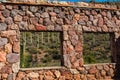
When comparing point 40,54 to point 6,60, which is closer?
point 6,60

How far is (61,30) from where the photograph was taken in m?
9.68

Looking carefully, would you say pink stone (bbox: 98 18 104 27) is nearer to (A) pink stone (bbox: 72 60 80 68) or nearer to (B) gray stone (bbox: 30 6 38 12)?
(A) pink stone (bbox: 72 60 80 68)

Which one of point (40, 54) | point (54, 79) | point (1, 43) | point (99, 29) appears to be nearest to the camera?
point (1, 43)

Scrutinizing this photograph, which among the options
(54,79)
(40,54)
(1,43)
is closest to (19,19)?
(1,43)

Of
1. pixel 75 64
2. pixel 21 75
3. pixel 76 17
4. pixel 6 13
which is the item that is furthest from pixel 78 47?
pixel 6 13

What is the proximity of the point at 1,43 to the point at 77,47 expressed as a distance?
2617 millimetres

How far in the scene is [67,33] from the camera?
32.2ft

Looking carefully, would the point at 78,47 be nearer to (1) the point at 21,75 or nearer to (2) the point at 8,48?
(1) the point at 21,75

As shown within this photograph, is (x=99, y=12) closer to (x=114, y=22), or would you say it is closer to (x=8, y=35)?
(x=114, y=22)

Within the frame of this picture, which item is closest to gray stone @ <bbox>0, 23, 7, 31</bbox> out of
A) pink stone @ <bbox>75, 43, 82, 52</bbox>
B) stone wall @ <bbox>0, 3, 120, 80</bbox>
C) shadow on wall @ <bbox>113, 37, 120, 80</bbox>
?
stone wall @ <bbox>0, 3, 120, 80</bbox>

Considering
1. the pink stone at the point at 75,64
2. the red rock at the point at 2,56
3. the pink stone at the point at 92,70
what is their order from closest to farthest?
the red rock at the point at 2,56 < the pink stone at the point at 75,64 < the pink stone at the point at 92,70

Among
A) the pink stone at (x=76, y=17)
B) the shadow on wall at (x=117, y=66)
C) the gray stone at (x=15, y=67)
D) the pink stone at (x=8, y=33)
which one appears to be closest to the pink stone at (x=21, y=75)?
the gray stone at (x=15, y=67)

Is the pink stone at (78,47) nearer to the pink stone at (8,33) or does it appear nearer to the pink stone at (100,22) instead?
the pink stone at (100,22)

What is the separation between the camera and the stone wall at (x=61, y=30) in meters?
8.95
